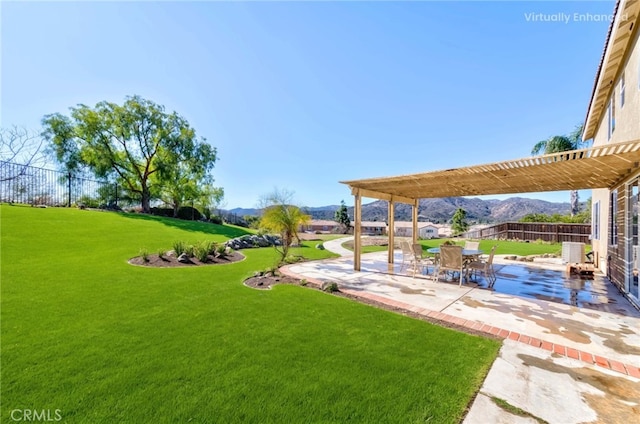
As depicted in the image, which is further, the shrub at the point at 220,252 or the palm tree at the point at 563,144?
the palm tree at the point at 563,144

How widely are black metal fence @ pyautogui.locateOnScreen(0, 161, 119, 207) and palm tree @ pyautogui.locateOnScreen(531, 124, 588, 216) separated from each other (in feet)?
117

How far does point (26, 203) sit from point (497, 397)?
23.7 m

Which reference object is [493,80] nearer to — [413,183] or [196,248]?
[413,183]

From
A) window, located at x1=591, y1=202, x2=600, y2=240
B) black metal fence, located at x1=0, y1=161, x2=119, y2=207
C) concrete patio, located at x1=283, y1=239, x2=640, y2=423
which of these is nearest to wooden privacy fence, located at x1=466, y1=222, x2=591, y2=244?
window, located at x1=591, y1=202, x2=600, y2=240

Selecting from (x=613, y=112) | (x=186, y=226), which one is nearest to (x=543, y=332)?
(x=613, y=112)

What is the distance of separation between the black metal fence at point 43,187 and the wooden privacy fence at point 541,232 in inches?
1269

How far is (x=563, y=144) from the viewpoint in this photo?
71.6 ft

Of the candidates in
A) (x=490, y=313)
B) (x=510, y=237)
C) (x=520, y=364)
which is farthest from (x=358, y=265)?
(x=510, y=237)

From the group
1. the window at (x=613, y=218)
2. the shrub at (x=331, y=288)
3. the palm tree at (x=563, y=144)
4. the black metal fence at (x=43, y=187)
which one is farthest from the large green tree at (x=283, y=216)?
the palm tree at (x=563, y=144)

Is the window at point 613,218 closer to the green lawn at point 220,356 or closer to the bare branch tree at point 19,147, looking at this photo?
the green lawn at point 220,356

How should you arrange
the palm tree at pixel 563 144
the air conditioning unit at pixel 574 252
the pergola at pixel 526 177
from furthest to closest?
the palm tree at pixel 563 144 < the air conditioning unit at pixel 574 252 < the pergola at pixel 526 177

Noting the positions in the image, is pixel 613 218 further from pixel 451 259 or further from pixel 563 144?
pixel 563 144

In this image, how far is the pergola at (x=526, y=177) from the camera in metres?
4.86

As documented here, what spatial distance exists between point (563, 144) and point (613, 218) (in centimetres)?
1960
